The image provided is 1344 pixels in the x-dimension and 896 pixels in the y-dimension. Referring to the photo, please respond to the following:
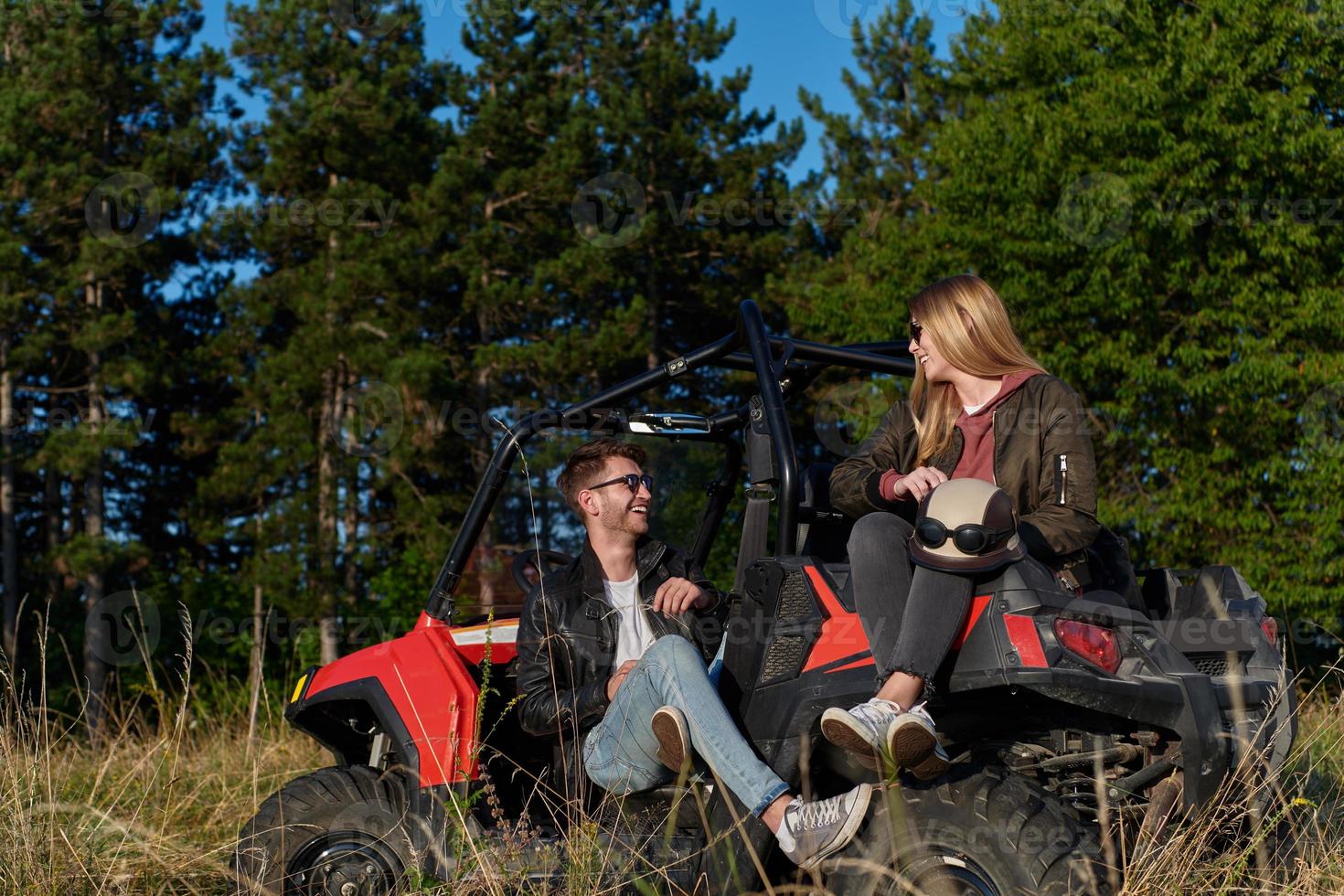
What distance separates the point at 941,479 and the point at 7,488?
2373cm

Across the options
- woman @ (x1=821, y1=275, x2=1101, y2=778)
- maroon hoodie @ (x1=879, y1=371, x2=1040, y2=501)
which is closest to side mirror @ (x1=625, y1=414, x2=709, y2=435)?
woman @ (x1=821, y1=275, x2=1101, y2=778)

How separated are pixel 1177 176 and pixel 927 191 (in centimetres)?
456

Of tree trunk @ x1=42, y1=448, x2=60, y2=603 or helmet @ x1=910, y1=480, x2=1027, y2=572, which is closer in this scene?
helmet @ x1=910, y1=480, x2=1027, y2=572

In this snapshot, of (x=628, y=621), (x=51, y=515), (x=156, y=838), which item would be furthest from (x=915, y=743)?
(x=51, y=515)

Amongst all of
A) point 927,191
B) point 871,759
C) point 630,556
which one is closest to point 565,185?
point 927,191

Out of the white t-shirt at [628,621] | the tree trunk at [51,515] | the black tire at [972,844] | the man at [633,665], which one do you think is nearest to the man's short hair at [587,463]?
the man at [633,665]

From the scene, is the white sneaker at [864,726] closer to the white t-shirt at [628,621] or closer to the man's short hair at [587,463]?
the white t-shirt at [628,621]

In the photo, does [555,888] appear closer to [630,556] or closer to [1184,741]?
[630,556]

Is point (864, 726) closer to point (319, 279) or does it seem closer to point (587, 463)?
point (587, 463)

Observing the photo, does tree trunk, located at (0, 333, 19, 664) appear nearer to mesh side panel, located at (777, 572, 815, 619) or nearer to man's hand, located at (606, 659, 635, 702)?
man's hand, located at (606, 659, 635, 702)

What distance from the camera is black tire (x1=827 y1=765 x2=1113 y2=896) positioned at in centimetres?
284

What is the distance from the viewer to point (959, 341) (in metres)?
3.50

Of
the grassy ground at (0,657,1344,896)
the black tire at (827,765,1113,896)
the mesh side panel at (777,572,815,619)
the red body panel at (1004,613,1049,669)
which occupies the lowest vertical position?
the grassy ground at (0,657,1344,896)

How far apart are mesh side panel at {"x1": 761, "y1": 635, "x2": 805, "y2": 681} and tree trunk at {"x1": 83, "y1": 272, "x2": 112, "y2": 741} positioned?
2176 cm
